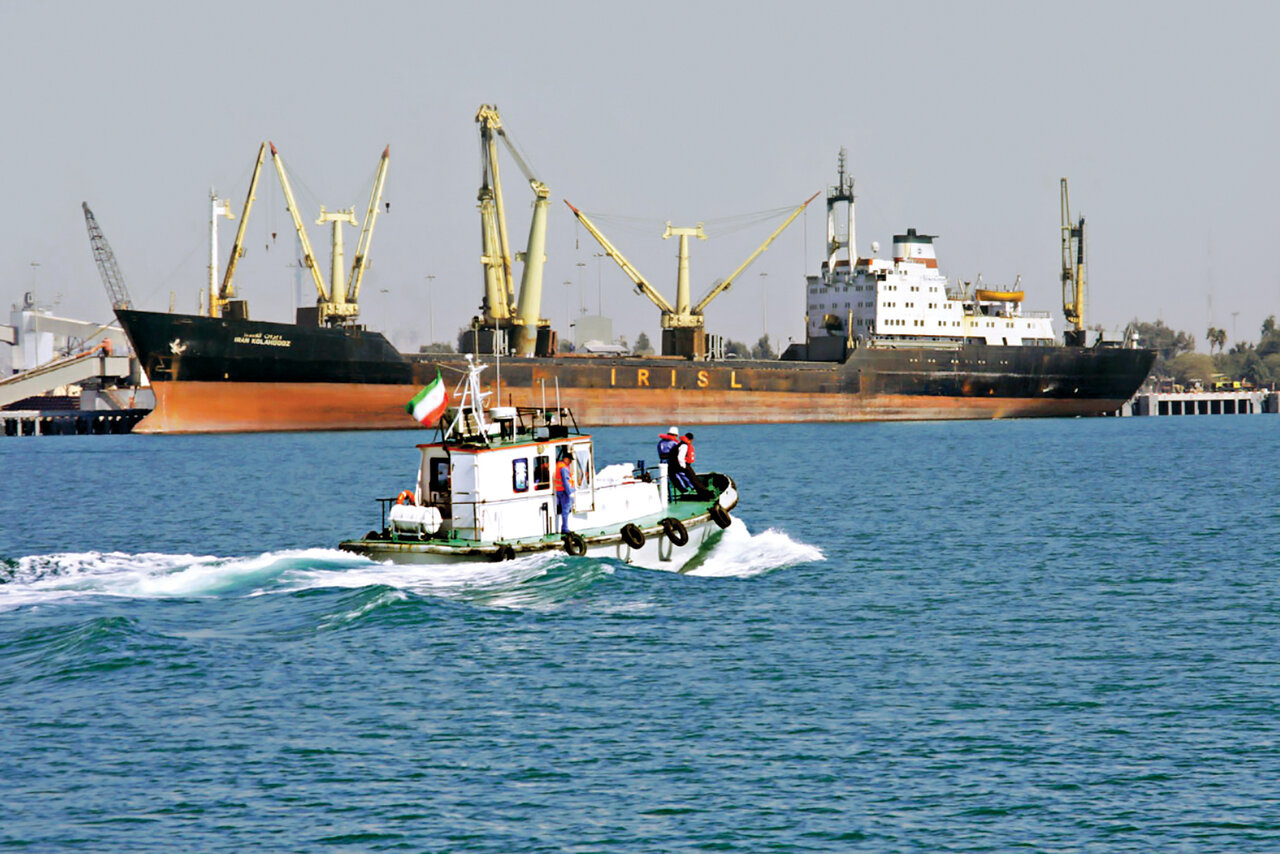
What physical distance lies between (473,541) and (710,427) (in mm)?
80673

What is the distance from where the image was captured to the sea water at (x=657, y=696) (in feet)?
49.6

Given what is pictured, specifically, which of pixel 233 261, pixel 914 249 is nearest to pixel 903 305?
pixel 914 249

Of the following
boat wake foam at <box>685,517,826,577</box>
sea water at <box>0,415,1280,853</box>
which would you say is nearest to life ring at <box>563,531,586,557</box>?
sea water at <box>0,415,1280,853</box>

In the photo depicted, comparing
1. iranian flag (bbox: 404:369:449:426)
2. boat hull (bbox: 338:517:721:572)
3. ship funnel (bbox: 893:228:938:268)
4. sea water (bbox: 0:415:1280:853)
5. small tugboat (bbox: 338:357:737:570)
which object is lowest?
sea water (bbox: 0:415:1280:853)

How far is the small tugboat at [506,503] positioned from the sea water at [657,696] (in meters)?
0.63

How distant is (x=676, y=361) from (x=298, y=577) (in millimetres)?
75606

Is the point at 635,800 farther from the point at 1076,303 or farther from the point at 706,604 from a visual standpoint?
the point at 1076,303

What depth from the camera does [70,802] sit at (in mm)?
15633

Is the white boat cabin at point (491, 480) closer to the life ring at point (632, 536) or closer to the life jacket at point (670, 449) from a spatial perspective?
the life ring at point (632, 536)

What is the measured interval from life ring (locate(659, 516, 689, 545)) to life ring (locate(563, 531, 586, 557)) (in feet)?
10.0

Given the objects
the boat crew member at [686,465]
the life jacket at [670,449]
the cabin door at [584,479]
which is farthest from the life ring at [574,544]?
the boat crew member at [686,465]

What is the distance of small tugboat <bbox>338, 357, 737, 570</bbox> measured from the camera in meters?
27.0

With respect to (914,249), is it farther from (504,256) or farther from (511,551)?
(511,551)

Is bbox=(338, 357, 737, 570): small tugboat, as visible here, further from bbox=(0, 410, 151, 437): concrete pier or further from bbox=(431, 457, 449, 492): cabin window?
bbox=(0, 410, 151, 437): concrete pier
